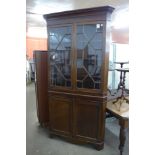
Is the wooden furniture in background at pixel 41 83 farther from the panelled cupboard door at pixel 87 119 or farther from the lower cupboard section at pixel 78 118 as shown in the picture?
the panelled cupboard door at pixel 87 119

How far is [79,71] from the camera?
271cm

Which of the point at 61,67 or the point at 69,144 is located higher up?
the point at 61,67

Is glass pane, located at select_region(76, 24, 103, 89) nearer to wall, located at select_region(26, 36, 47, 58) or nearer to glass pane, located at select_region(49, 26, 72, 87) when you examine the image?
glass pane, located at select_region(49, 26, 72, 87)

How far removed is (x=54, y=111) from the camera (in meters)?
2.97

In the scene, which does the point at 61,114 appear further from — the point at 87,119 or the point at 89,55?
the point at 89,55

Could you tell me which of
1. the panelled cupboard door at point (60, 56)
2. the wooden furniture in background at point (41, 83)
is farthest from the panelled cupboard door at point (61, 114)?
the wooden furniture in background at point (41, 83)

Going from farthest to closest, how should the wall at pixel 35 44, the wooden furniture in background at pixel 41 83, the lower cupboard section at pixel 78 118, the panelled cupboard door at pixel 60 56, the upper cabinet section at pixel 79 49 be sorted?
1. the wall at pixel 35 44
2. the wooden furniture in background at pixel 41 83
3. the panelled cupboard door at pixel 60 56
4. the lower cupboard section at pixel 78 118
5. the upper cabinet section at pixel 79 49

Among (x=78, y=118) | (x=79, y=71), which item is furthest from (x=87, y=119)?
(x=79, y=71)

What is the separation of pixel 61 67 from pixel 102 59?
67 cm

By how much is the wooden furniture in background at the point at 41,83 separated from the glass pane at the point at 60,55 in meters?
0.45

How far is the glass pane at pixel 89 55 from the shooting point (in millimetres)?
2535

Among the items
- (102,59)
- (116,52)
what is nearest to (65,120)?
(102,59)

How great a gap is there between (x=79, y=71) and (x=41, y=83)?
101 cm
